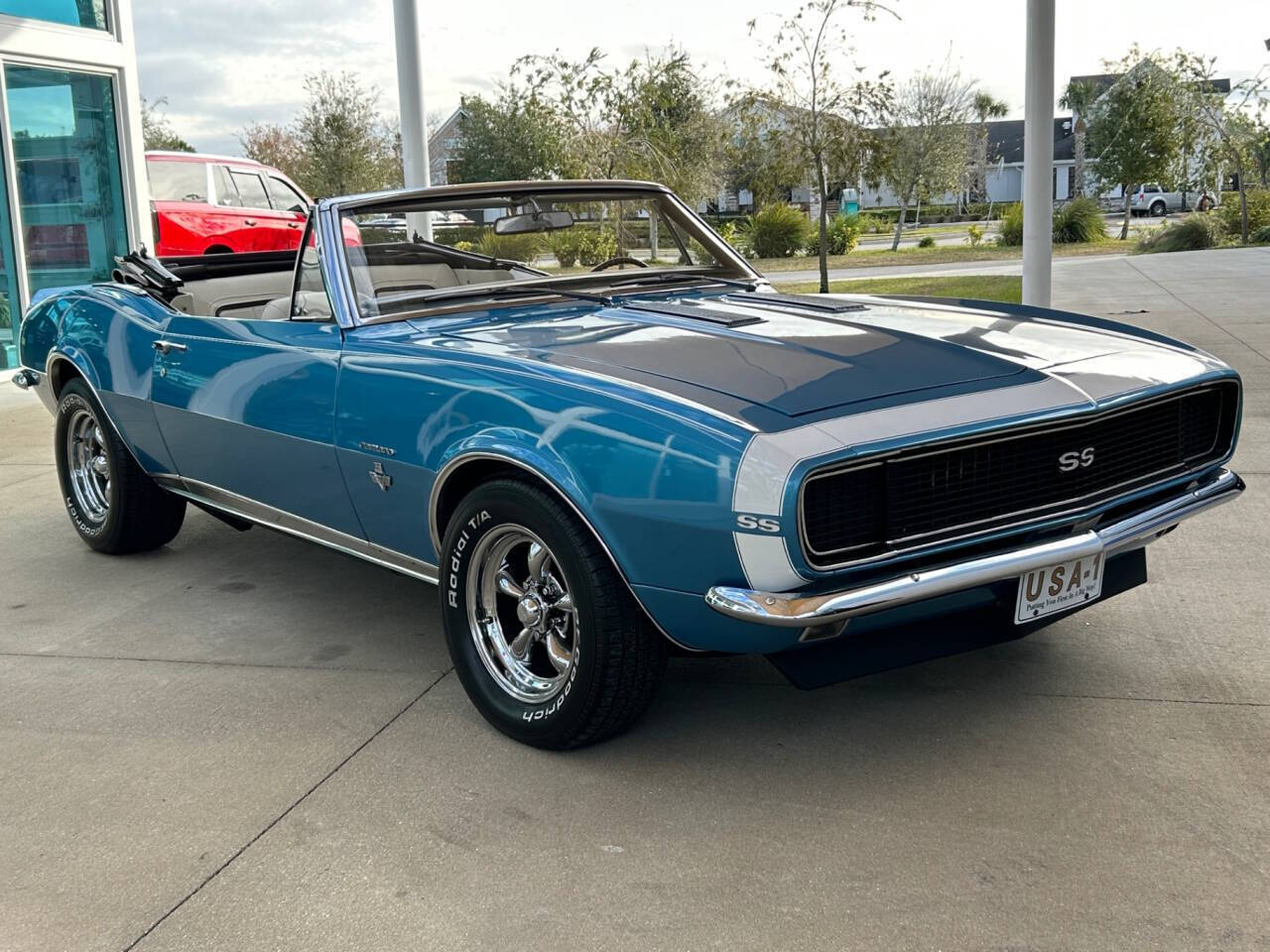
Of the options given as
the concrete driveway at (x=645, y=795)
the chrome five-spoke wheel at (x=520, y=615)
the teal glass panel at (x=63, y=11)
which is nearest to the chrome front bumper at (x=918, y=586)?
the concrete driveway at (x=645, y=795)

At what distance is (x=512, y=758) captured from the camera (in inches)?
128

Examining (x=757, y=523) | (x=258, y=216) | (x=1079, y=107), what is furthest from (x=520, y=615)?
(x=1079, y=107)

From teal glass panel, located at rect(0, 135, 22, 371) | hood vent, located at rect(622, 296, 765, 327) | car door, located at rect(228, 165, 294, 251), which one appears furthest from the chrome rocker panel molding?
car door, located at rect(228, 165, 294, 251)

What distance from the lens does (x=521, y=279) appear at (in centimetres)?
429

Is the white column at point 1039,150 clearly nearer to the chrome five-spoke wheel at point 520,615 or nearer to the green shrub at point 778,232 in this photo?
the chrome five-spoke wheel at point 520,615

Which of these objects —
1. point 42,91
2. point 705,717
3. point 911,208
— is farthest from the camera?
point 911,208

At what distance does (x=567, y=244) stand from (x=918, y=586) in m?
2.61

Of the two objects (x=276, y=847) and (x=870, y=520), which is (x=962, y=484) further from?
(x=276, y=847)

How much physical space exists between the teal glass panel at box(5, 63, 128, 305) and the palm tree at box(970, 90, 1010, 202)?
35.2m

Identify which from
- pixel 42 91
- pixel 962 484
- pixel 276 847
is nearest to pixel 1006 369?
pixel 962 484

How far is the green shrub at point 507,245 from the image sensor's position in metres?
4.45

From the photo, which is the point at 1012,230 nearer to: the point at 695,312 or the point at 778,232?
the point at 778,232

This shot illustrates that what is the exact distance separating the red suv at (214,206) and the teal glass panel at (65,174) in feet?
6.46

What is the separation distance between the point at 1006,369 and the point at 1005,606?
1.89 feet
